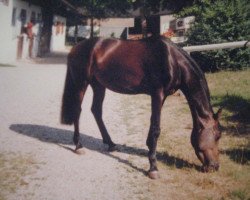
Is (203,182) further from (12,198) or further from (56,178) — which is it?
(12,198)

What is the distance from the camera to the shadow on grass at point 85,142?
574cm

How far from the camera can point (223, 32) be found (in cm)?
1430

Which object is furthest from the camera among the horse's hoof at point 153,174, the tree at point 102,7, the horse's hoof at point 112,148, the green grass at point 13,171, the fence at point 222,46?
the tree at point 102,7

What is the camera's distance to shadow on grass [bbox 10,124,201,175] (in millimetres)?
5742


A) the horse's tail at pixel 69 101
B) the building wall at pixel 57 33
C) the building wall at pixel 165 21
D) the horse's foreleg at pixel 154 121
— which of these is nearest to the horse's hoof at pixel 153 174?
the horse's foreleg at pixel 154 121

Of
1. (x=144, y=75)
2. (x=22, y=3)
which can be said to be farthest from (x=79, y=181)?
(x=22, y=3)

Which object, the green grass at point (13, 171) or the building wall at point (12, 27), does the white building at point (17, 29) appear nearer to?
the building wall at point (12, 27)

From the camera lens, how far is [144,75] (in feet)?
18.4

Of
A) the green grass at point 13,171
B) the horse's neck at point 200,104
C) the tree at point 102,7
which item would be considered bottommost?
the green grass at point 13,171

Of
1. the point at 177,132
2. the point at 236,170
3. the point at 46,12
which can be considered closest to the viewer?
the point at 236,170

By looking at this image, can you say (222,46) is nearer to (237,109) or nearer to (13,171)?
(237,109)

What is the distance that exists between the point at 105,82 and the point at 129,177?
1779mm

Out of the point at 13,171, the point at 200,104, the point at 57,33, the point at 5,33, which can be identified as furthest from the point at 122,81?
the point at 57,33

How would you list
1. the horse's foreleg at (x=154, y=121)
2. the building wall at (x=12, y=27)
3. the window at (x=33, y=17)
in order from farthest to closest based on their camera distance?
1. the window at (x=33, y=17)
2. the building wall at (x=12, y=27)
3. the horse's foreleg at (x=154, y=121)
